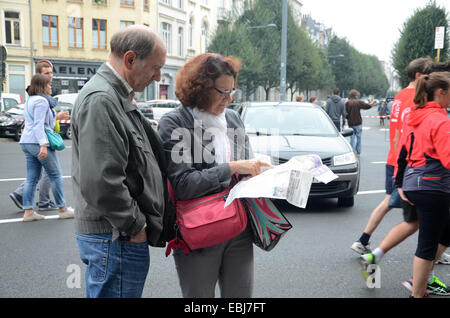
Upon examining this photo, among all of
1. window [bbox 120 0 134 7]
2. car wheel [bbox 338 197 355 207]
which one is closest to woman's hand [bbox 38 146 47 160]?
car wheel [bbox 338 197 355 207]

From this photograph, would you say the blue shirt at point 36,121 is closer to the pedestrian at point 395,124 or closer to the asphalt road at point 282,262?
the asphalt road at point 282,262

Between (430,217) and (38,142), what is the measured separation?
4.58 meters

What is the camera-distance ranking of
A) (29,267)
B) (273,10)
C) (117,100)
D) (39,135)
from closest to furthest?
(117,100) < (29,267) < (39,135) < (273,10)

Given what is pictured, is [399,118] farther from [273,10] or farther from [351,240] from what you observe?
[273,10]

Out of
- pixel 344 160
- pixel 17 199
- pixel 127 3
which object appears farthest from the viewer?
pixel 127 3

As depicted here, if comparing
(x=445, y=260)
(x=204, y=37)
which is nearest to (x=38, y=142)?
(x=445, y=260)

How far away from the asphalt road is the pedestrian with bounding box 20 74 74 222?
0.89 feet

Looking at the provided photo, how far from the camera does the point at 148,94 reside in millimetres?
37719

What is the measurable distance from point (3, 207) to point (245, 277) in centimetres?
532

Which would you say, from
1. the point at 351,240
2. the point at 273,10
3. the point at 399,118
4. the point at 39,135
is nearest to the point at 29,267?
the point at 39,135

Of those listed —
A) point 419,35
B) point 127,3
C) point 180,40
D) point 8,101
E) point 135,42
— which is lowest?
point 8,101

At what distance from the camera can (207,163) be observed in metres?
2.29

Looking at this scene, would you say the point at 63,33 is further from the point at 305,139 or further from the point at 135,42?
the point at 135,42

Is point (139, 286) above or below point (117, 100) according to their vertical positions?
below
